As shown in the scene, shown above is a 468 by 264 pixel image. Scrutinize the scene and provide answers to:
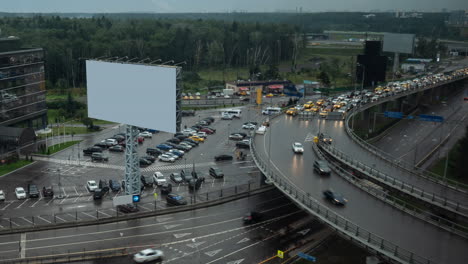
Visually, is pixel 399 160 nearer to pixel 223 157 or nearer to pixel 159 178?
pixel 223 157

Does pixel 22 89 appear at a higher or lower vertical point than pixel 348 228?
higher

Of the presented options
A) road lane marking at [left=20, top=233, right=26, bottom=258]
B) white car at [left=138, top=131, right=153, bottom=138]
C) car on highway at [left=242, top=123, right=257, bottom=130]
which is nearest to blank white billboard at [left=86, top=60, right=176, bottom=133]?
road lane marking at [left=20, top=233, right=26, bottom=258]

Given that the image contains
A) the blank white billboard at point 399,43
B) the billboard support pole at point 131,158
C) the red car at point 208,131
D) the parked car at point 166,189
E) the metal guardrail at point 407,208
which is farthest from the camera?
the blank white billboard at point 399,43

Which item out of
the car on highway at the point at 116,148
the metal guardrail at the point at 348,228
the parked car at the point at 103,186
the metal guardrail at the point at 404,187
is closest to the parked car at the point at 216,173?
the parked car at the point at 103,186

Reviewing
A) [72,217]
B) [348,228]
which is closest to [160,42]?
[72,217]

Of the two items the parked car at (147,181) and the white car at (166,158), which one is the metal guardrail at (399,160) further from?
the parked car at (147,181)
